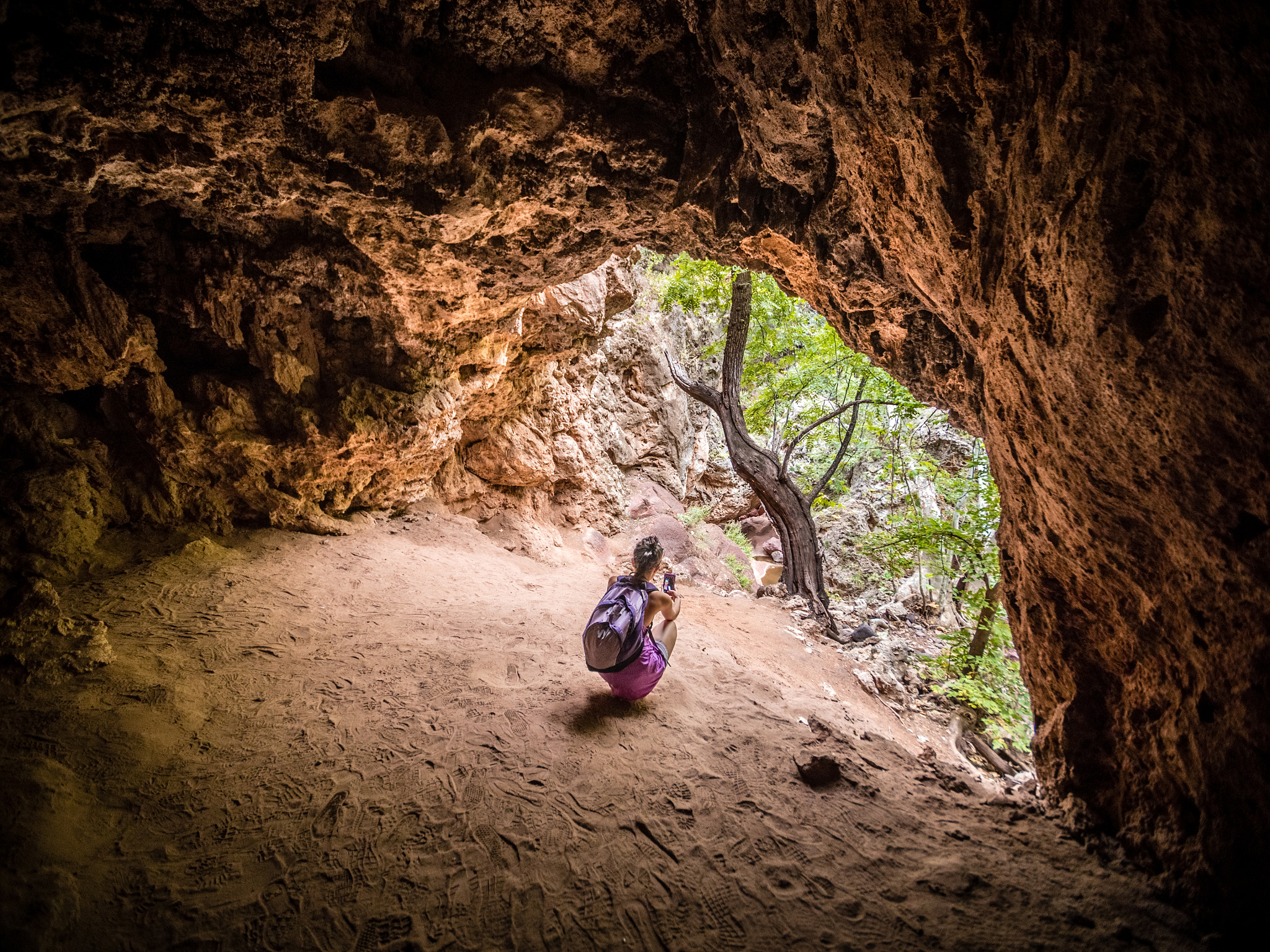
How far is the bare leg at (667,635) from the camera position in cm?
360

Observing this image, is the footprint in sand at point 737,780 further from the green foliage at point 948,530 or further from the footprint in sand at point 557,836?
the green foliage at point 948,530

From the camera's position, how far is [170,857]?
1.93 m

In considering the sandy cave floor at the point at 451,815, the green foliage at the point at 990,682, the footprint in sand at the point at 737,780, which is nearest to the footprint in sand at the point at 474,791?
the sandy cave floor at the point at 451,815

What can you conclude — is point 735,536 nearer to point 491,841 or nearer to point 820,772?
point 820,772

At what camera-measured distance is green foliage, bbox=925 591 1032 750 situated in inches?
214

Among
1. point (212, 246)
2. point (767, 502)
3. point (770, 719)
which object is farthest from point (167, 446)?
point (767, 502)

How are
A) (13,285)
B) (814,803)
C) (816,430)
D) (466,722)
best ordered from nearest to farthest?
1. (814,803)
2. (466,722)
3. (13,285)
4. (816,430)

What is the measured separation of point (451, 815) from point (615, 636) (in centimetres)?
124

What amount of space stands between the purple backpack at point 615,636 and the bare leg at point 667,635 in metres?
0.43

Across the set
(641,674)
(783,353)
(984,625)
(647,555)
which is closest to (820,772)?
(641,674)

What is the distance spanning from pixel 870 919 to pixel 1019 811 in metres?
1.15

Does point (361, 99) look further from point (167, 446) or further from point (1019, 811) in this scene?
point (1019, 811)

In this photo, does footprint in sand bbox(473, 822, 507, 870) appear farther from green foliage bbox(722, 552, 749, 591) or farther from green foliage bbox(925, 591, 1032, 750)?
green foliage bbox(722, 552, 749, 591)

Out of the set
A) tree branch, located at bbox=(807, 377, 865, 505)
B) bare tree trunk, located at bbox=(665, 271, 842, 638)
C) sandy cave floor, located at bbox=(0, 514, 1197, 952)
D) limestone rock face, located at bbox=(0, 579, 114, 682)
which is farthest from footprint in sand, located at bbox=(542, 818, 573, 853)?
tree branch, located at bbox=(807, 377, 865, 505)
